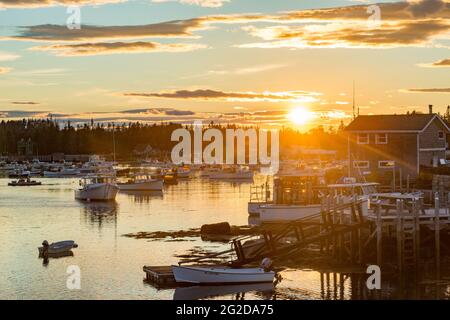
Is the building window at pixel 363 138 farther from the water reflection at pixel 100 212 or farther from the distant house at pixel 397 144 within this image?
the water reflection at pixel 100 212

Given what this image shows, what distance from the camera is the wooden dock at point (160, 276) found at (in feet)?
137

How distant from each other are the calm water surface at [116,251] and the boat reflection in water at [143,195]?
854 mm

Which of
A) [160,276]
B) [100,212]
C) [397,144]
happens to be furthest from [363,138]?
[160,276]

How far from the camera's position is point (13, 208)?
94000 mm

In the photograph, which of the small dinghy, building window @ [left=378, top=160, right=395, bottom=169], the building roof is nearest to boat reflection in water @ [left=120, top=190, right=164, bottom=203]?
the building roof

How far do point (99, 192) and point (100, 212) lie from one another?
17.3 metres

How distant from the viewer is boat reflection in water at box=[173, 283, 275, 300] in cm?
3950

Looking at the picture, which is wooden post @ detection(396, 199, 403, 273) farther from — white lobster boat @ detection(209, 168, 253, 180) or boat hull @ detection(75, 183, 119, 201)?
white lobster boat @ detection(209, 168, 253, 180)

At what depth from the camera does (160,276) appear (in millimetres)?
41844

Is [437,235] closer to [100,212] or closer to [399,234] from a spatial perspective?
[399,234]
